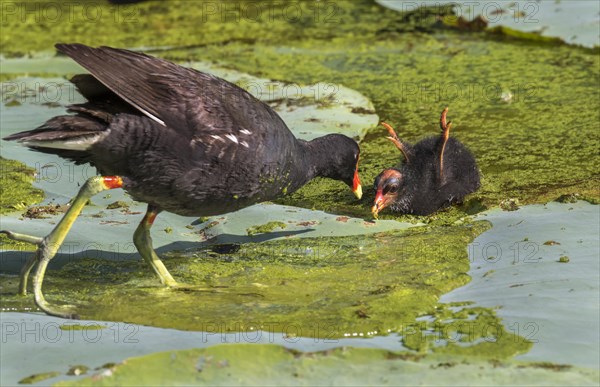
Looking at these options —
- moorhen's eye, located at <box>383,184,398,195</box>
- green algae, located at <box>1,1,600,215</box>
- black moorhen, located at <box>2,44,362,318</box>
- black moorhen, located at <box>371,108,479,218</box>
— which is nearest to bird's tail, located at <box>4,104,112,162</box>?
black moorhen, located at <box>2,44,362,318</box>

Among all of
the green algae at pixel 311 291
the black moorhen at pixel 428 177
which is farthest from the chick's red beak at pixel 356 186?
the green algae at pixel 311 291

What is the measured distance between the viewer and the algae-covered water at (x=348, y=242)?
10.6 feet

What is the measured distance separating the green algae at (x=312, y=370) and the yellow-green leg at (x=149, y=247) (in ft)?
3.63

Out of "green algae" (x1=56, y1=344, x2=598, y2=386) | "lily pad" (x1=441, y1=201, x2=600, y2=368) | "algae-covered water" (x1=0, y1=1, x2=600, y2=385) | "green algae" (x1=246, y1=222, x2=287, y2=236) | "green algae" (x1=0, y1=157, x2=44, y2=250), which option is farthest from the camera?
"green algae" (x1=0, y1=157, x2=44, y2=250)

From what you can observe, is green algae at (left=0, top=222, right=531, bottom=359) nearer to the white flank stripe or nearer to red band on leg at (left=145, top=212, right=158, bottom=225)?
red band on leg at (left=145, top=212, right=158, bottom=225)

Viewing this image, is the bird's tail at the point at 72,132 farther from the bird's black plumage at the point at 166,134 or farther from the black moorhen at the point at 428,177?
the black moorhen at the point at 428,177

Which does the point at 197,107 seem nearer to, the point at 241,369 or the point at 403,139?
the point at 241,369

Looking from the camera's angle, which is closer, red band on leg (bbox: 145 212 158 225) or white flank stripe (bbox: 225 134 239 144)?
white flank stripe (bbox: 225 134 239 144)

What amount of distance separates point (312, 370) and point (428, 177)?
2.76 m

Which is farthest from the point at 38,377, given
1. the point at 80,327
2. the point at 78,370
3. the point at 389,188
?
the point at 389,188

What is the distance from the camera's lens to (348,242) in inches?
186

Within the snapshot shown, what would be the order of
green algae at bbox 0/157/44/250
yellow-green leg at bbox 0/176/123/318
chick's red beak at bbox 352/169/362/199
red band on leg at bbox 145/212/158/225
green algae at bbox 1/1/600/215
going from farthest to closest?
green algae at bbox 1/1/600/215 < chick's red beak at bbox 352/169/362/199 < green algae at bbox 0/157/44/250 < red band on leg at bbox 145/212/158/225 < yellow-green leg at bbox 0/176/123/318

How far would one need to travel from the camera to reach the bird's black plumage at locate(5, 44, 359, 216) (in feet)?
13.8

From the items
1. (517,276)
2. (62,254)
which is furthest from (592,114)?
(62,254)
